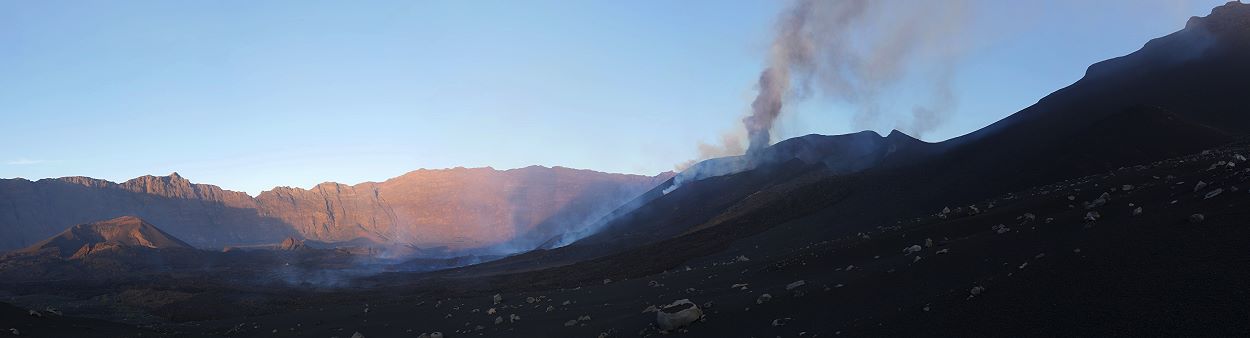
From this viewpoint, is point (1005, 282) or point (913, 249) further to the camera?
point (913, 249)

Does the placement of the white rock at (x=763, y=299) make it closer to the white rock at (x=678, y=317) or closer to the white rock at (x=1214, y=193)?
the white rock at (x=678, y=317)

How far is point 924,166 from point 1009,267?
175 feet

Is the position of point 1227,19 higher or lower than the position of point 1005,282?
higher

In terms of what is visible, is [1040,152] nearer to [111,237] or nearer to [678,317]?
[678,317]

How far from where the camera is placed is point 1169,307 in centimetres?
1066

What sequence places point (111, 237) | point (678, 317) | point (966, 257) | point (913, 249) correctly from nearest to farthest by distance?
point (966, 257)
point (678, 317)
point (913, 249)
point (111, 237)

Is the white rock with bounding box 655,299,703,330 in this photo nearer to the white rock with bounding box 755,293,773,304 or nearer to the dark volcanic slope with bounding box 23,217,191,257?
the white rock with bounding box 755,293,773,304

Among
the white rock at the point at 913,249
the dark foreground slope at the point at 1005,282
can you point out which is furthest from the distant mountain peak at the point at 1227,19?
the white rock at the point at 913,249

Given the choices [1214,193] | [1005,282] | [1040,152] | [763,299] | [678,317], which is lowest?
[763,299]

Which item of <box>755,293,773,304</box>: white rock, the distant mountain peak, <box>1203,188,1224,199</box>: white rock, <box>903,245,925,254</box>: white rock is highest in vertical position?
the distant mountain peak

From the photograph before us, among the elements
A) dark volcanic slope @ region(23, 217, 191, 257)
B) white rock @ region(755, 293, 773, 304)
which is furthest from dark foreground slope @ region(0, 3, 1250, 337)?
dark volcanic slope @ region(23, 217, 191, 257)

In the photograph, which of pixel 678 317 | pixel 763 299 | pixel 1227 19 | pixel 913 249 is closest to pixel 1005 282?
pixel 763 299

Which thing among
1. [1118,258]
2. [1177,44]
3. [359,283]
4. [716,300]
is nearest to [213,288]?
[359,283]

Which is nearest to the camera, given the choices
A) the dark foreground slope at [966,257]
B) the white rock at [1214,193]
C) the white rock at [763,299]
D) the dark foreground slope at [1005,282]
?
the dark foreground slope at [1005,282]
